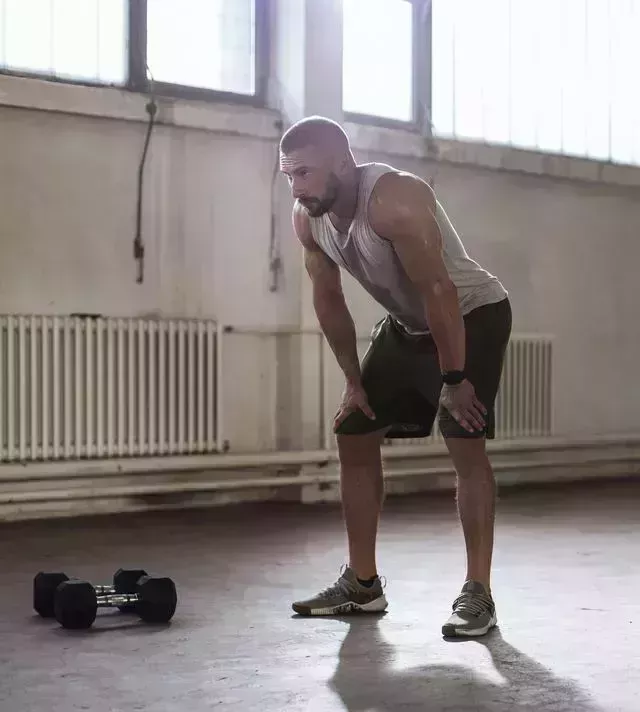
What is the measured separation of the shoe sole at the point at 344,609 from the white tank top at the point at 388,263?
623 mm

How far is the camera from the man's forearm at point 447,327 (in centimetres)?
212

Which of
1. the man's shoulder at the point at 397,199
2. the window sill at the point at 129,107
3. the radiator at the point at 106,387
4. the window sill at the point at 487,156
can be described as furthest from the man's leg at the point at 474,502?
the window sill at the point at 487,156

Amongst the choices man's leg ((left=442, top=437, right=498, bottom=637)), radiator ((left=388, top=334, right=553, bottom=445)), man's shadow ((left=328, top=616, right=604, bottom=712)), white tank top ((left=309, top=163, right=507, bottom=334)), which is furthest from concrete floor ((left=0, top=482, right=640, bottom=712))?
radiator ((left=388, top=334, right=553, bottom=445))

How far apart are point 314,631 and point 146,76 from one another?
9.12ft

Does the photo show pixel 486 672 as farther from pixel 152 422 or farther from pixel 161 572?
pixel 152 422

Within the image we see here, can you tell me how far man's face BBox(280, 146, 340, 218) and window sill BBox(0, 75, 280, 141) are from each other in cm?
210

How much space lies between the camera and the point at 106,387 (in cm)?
399

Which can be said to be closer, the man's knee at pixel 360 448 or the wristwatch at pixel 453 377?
the wristwatch at pixel 453 377

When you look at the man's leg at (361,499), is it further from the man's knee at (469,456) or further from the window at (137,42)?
the window at (137,42)

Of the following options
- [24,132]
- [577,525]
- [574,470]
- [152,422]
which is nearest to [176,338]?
[152,422]

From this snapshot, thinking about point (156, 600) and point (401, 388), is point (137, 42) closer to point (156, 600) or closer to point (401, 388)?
point (401, 388)

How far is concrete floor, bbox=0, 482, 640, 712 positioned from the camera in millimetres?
1707

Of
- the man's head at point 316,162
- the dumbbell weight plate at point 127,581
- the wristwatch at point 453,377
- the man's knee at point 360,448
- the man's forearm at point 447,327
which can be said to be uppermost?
the man's head at point 316,162

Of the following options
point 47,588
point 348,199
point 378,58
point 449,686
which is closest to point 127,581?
point 47,588
